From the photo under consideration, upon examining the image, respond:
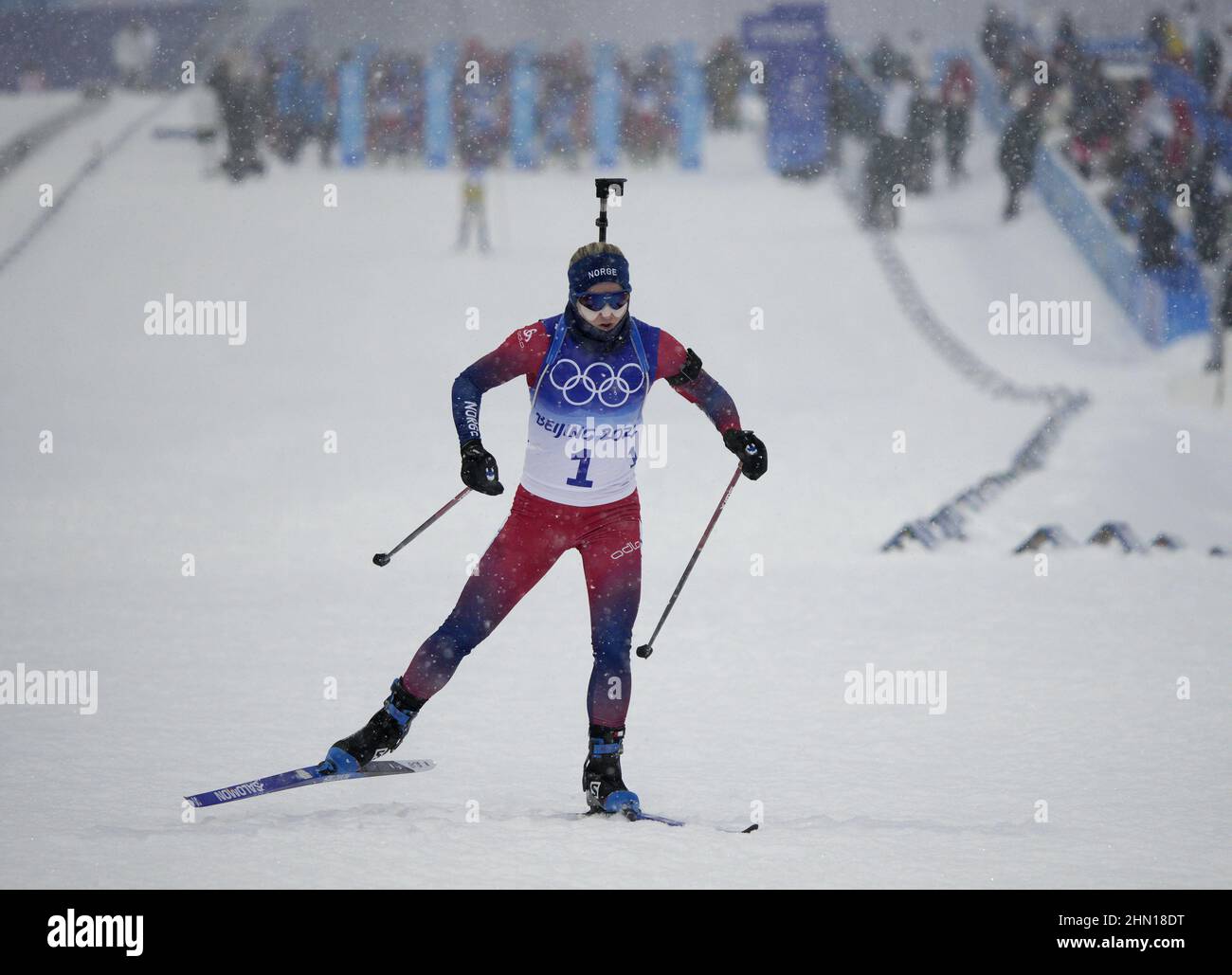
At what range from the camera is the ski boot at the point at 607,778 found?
5039 millimetres

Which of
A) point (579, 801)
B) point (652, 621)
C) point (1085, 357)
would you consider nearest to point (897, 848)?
point (579, 801)

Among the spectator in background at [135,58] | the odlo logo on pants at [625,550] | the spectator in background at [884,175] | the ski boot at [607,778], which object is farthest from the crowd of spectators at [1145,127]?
the spectator in background at [135,58]

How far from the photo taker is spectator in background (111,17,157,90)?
31.8 metres

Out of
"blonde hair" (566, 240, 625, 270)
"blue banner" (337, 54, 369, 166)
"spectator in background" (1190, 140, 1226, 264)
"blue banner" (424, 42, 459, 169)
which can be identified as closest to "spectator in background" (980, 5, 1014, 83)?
"spectator in background" (1190, 140, 1226, 264)

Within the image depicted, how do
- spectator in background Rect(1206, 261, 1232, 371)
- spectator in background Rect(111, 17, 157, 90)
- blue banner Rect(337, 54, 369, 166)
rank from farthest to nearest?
1. spectator in background Rect(111, 17, 157, 90)
2. blue banner Rect(337, 54, 369, 166)
3. spectator in background Rect(1206, 261, 1232, 371)

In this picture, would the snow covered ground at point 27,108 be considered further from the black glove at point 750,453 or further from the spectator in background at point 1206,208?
the black glove at point 750,453

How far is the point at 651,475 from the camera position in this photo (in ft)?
38.1

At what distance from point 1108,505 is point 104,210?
14.1 meters

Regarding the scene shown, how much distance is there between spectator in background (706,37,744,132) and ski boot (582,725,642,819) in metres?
21.2

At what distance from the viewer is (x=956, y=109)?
2161 cm

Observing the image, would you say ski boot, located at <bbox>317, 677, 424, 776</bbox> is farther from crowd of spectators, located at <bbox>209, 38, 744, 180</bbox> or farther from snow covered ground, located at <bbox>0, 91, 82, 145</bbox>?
snow covered ground, located at <bbox>0, 91, 82, 145</bbox>

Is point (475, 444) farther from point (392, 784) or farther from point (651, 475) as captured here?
point (651, 475)

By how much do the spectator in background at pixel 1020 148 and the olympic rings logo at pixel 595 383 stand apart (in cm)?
1523


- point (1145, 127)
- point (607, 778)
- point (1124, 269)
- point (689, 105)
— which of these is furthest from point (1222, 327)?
point (689, 105)
